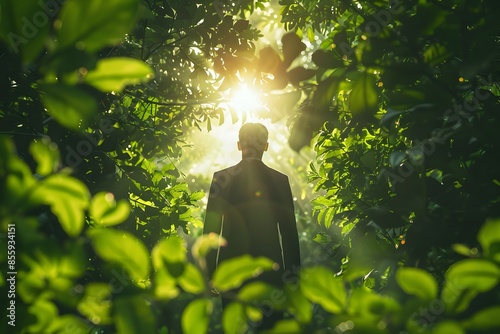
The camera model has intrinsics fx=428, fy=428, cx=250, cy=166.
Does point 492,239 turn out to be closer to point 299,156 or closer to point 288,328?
point 288,328

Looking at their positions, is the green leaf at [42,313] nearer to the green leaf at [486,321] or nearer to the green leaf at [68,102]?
the green leaf at [68,102]

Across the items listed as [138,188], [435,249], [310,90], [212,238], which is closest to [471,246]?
[435,249]

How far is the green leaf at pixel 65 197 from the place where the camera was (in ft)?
2.35

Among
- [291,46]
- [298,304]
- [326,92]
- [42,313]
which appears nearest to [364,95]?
[326,92]

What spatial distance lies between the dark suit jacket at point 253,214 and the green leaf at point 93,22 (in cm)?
335

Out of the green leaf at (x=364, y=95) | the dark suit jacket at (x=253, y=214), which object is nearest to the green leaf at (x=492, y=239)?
the green leaf at (x=364, y=95)

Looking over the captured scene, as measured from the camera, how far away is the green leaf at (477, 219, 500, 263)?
2.58 ft

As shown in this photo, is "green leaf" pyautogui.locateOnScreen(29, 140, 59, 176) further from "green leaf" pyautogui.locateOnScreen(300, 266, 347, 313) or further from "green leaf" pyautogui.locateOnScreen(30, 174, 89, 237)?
"green leaf" pyautogui.locateOnScreen(300, 266, 347, 313)

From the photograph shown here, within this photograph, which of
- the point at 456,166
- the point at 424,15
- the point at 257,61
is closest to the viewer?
the point at 424,15

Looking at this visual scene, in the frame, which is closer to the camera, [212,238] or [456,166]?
[212,238]

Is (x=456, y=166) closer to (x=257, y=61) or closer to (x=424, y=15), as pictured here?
(x=424, y=15)

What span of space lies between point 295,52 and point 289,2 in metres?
2.97

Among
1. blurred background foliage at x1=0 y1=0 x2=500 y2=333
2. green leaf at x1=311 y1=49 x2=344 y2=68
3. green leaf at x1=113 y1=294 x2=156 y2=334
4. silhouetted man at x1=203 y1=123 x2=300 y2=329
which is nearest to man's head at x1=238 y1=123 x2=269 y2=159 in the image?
silhouetted man at x1=203 y1=123 x2=300 y2=329

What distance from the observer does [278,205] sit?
417 cm
